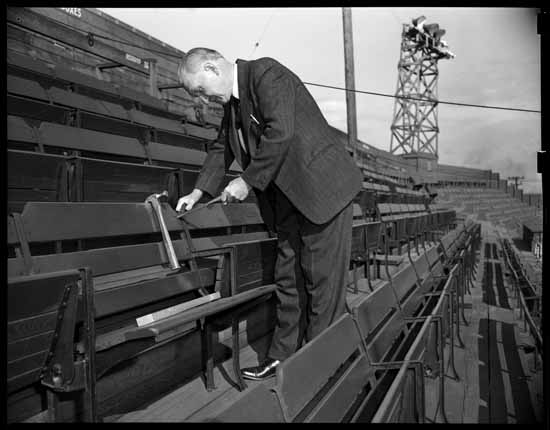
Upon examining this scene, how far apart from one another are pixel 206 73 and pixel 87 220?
0.64m

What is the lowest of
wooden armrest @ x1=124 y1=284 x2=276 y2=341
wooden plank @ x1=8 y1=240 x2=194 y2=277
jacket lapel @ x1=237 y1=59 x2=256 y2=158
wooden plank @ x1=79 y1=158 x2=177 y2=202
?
wooden armrest @ x1=124 y1=284 x2=276 y2=341

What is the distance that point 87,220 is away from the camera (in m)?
1.61

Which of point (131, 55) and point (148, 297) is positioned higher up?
point (131, 55)

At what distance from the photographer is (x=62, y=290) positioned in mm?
1037

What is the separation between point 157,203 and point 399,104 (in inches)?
884

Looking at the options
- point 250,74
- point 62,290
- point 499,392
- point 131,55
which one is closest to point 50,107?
point 250,74

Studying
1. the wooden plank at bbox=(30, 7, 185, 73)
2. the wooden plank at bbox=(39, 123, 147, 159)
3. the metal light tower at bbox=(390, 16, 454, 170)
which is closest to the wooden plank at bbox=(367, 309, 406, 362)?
the wooden plank at bbox=(39, 123, 147, 159)

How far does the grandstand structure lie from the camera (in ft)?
3.46

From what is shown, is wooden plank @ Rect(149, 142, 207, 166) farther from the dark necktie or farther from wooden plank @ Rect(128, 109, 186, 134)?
the dark necktie

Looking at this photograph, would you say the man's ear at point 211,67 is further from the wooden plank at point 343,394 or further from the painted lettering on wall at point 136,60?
the painted lettering on wall at point 136,60

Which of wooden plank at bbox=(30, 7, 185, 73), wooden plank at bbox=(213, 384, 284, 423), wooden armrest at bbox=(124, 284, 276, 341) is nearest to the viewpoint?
wooden plank at bbox=(213, 384, 284, 423)

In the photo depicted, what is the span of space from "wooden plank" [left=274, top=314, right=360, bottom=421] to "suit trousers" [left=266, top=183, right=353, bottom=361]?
0.19 metres

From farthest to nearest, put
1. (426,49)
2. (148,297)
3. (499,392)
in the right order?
(426,49), (499,392), (148,297)
